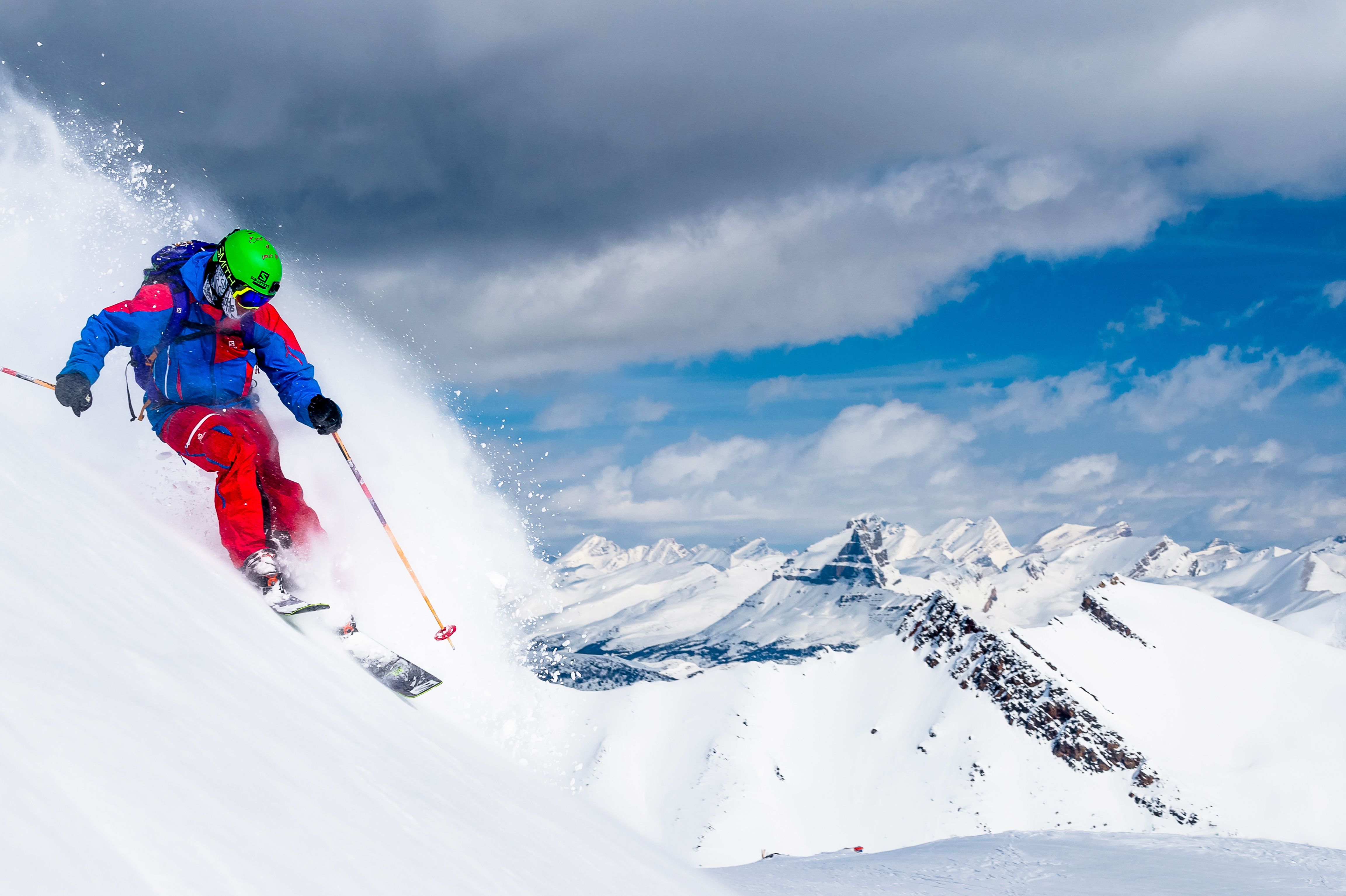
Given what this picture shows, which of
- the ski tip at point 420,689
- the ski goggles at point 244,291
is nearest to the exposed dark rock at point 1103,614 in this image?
the ski tip at point 420,689

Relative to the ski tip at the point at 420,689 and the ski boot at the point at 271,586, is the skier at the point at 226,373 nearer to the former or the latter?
the ski boot at the point at 271,586

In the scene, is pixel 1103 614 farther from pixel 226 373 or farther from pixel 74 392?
pixel 74 392

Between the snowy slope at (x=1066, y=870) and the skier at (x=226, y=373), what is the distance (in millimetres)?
12765

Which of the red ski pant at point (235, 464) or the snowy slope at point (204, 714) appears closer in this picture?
the snowy slope at point (204, 714)

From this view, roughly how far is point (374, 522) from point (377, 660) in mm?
3930

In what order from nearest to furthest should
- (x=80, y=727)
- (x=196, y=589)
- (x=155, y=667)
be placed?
(x=80, y=727), (x=155, y=667), (x=196, y=589)

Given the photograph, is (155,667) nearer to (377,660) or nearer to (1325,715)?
(377,660)

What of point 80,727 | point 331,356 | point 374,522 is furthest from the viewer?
point 331,356

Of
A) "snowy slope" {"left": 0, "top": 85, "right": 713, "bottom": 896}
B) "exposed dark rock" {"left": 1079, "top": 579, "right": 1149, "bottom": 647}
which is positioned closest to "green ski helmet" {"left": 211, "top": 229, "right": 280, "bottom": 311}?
"snowy slope" {"left": 0, "top": 85, "right": 713, "bottom": 896}

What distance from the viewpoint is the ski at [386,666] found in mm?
7520

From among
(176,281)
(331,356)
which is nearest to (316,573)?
(176,281)

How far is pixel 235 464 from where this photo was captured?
7.54 metres

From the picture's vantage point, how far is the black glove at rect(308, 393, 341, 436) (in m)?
8.13

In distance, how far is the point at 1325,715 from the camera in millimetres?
163250
